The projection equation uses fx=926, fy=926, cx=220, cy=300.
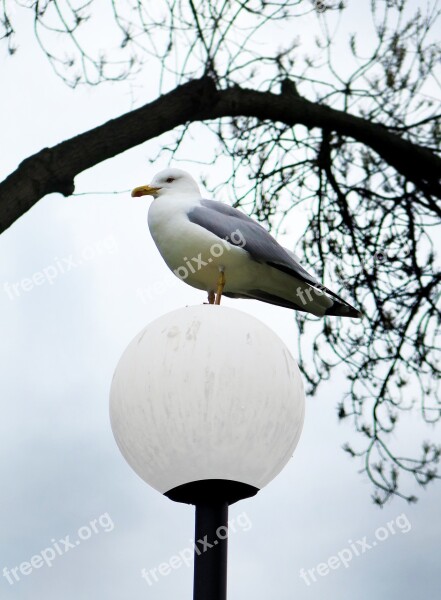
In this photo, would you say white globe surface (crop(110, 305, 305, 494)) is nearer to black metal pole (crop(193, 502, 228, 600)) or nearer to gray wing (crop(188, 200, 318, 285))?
black metal pole (crop(193, 502, 228, 600))

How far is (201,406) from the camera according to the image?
188 centimetres

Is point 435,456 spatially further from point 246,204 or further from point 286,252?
point 286,252

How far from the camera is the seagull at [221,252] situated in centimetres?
288

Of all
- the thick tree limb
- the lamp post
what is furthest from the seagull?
the lamp post

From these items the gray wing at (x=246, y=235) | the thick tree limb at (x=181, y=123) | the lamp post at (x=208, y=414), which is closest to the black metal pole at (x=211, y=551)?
the lamp post at (x=208, y=414)

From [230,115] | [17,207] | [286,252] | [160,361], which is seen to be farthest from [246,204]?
[160,361]

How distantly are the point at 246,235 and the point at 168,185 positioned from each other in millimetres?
382

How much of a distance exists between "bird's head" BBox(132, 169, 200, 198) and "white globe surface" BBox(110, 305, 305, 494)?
3.96 feet

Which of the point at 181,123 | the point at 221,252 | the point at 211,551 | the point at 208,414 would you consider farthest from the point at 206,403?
the point at 181,123

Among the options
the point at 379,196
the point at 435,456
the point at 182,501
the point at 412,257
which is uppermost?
the point at 379,196

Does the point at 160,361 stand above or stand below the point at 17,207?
below

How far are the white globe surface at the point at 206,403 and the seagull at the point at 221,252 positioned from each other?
34.9 inches

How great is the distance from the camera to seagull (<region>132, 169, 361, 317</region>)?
2.88m

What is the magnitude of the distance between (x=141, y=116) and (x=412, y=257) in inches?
70.6
